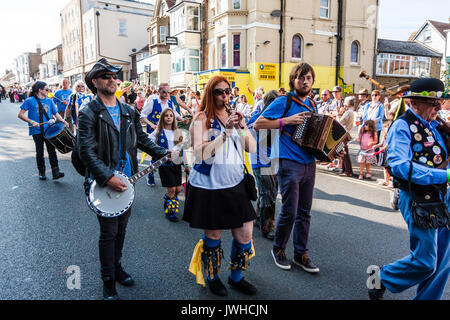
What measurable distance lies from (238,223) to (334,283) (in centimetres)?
127

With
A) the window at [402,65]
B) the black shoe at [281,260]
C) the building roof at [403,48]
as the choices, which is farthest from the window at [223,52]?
the black shoe at [281,260]

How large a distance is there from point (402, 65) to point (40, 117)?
34.1 meters

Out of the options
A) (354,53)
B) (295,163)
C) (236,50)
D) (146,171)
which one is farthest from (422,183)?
(354,53)

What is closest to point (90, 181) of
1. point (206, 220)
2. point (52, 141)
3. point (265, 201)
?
point (206, 220)

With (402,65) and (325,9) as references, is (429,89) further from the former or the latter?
(402,65)

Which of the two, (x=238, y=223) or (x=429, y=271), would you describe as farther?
(x=238, y=223)

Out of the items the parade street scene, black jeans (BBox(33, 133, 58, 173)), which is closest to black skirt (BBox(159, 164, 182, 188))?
the parade street scene

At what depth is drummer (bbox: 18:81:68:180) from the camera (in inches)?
292

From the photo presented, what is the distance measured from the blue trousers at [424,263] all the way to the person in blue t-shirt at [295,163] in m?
1.02

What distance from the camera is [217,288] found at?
3.25 m

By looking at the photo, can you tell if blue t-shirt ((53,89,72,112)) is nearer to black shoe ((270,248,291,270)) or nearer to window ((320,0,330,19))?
black shoe ((270,248,291,270))

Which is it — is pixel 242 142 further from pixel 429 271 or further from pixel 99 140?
pixel 429 271

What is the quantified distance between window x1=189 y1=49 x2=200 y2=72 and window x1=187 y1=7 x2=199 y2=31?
6.56ft

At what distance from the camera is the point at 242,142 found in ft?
10.5
